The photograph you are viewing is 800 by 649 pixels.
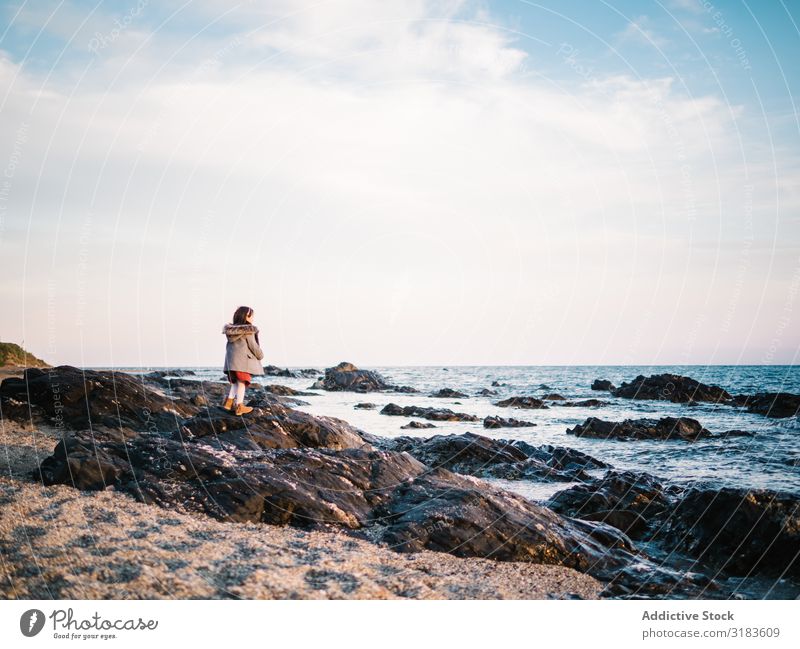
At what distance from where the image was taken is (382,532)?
7.89 m

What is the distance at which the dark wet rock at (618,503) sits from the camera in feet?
37.3

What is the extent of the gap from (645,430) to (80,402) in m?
26.1

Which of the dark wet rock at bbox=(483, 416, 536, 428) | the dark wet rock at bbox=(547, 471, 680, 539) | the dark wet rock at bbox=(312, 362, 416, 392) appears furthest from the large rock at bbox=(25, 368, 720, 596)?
the dark wet rock at bbox=(312, 362, 416, 392)

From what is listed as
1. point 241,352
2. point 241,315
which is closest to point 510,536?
point 241,352

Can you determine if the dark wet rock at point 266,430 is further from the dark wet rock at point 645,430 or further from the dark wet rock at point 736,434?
the dark wet rock at point 736,434

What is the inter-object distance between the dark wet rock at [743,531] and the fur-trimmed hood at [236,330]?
10.2m

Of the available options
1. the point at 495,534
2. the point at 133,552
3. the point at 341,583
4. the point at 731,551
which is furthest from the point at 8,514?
the point at 731,551

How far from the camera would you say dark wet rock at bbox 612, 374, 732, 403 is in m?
49.3

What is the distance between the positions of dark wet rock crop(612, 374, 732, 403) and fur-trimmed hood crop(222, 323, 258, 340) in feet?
154

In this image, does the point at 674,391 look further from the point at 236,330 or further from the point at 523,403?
the point at 236,330

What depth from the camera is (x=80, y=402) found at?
1384 centimetres

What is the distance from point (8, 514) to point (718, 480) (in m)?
18.6

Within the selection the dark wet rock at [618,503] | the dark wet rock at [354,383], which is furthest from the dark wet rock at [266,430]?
the dark wet rock at [354,383]
